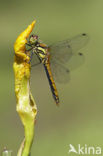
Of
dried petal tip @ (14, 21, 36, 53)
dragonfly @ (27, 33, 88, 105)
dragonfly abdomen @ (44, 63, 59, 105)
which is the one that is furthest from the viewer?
dragonfly @ (27, 33, 88, 105)

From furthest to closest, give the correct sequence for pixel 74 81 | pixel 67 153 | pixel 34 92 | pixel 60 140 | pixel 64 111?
pixel 74 81 < pixel 34 92 < pixel 64 111 < pixel 60 140 < pixel 67 153

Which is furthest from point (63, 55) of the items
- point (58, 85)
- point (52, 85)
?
point (58, 85)

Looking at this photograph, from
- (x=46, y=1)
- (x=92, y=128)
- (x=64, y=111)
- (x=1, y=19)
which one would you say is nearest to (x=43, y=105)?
(x=64, y=111)

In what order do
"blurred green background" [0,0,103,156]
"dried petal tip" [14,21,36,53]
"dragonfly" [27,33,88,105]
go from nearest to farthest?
"dried petal tip" [14,21,36,53], "dragonfly" [27,33,88,105], "blurred green background" [0,0,103,156]

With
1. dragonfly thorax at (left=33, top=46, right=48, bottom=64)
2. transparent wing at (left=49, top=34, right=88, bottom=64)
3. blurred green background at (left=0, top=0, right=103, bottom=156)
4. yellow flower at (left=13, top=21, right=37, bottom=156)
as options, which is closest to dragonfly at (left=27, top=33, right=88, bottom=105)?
transparent wing at (left=49, top=34, right=88, bottom=64)

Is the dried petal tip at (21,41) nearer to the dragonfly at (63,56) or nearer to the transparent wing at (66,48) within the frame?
the dragonfly at (63,56)

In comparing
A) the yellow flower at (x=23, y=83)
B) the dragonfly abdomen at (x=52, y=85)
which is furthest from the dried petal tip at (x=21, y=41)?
the dragonfly abdomen at (x=52, y=85)

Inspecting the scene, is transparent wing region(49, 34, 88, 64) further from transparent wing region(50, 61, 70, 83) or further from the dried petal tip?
the dried petal tip

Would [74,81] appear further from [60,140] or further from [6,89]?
[60,140]
